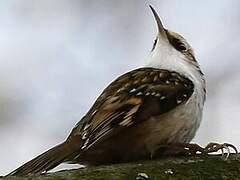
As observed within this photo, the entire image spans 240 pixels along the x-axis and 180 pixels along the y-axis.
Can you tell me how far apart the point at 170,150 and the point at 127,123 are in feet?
0.55

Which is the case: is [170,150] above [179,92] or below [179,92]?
below

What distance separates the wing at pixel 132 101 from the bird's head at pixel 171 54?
7.5 inches

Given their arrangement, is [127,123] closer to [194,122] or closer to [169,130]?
[169,130]

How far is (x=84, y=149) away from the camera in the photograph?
178 centimetres

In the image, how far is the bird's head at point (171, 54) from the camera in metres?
2.52

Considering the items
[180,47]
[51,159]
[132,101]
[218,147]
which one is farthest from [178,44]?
[51,159]

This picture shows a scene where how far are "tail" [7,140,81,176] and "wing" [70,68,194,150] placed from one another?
0.04m

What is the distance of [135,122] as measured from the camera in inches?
75.2

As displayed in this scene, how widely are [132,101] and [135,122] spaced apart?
0.11m

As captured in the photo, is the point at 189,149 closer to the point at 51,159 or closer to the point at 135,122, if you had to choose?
the point at 135,122

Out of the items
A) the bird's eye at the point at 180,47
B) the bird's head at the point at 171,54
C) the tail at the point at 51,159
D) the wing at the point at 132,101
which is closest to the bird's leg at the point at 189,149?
the wing at the point at 132,101

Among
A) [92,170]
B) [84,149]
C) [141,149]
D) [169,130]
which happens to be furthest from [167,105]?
[92,170]

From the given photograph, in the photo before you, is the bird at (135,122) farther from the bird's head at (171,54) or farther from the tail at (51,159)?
the bird's head at (171,54)

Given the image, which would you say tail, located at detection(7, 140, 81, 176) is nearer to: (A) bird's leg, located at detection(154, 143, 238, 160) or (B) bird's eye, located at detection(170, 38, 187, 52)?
(A) bird's leg, located at detection(154, 143, 238, 160)
